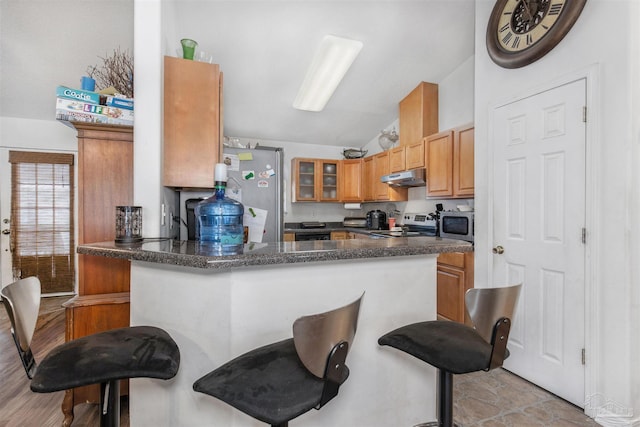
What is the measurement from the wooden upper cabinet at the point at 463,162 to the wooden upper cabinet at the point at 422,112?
63cm

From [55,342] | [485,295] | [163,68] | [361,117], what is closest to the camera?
[485,295]

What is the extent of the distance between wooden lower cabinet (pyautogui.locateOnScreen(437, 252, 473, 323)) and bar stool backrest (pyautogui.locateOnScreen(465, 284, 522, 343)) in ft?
6.17

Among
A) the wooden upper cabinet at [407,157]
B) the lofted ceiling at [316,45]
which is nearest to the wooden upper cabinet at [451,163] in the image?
the wooden upper cabinet at [407,157]

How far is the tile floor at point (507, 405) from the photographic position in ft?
5.61

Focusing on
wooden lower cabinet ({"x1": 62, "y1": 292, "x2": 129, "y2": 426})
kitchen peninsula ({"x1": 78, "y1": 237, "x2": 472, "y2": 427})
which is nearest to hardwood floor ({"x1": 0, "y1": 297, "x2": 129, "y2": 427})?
wooden lower cabinet ({"x1": 62, "y1": 292, "x2": 129, "y2": 426})

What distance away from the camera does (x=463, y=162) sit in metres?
A: 2.99

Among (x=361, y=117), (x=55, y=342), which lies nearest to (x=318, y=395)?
(x=55, y=342)

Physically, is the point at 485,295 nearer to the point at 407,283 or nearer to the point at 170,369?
the point at 407,283

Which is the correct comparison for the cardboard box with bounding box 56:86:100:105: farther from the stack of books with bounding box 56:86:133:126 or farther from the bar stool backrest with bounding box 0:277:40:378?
the bar stool backrest with bounding box 0:277:40:378

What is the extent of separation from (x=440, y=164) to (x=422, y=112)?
2.86 ft

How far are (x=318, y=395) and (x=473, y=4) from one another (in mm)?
3460

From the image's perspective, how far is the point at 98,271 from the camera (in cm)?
174

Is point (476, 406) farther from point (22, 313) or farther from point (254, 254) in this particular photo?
point (22, 313)

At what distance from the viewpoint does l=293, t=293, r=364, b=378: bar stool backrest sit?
0.75 metres
